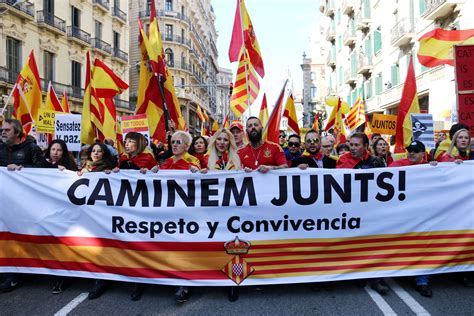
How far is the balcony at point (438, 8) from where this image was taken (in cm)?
1648

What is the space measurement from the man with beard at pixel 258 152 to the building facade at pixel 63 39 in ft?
63.9

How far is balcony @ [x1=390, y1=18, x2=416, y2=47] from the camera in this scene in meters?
20.8

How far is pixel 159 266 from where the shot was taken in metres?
4.50

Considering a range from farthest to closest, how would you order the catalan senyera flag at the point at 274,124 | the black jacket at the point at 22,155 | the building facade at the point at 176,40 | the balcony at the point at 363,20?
the building facade at the point at 176,40 < the balcony at the point at 363,20 < the catalan senyera flag at the point at 274,124 < the black jacket at the point at 22,155

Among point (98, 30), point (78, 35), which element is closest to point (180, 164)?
point (78, 35)

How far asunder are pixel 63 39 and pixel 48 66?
8.57 feet

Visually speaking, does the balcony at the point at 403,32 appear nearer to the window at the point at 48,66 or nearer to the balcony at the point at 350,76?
the balcony at the point at 350,76

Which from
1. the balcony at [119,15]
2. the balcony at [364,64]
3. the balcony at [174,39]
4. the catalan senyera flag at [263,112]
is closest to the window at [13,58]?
the balcony at [119,15]

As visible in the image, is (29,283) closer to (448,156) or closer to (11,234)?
(11,234)

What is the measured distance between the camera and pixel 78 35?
31.8 meters

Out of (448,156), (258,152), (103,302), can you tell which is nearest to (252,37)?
(258,152)

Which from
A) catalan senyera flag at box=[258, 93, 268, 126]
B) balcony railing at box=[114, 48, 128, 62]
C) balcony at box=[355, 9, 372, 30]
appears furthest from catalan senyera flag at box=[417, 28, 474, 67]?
balcony railing at box=[114, 48, 128, 62]

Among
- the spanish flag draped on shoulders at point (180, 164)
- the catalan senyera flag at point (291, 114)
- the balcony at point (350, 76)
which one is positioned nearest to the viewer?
the spanish flag draped on shoulders at point (180, 164)

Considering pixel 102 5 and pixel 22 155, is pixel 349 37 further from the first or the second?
pixel 22 155
